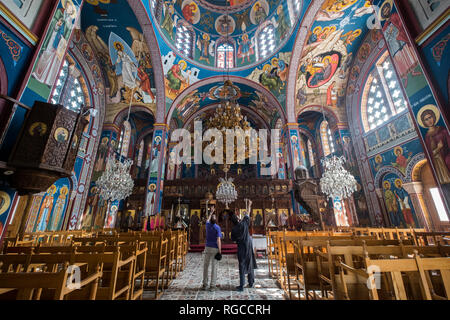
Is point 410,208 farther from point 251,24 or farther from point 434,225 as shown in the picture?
point 251,24

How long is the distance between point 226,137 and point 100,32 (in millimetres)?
8773

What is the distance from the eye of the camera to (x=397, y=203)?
8.13 metres

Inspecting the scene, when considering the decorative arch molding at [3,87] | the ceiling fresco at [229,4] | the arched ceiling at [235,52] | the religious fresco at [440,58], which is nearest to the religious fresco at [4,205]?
the decorative arch molding at [3,87]

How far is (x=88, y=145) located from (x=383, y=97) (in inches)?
639

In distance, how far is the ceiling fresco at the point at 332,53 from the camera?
859 centimetres

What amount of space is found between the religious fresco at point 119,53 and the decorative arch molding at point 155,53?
0.32 meters

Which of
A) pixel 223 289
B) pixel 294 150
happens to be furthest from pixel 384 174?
pixel 223 289

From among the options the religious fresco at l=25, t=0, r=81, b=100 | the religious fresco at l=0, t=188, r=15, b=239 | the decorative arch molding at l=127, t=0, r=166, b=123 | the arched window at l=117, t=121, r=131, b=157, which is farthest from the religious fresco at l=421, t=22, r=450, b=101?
the arched window at l=117, t=121, r=131, b=157

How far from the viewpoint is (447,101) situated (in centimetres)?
394

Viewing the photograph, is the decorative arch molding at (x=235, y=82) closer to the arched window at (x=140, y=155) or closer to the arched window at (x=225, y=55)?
the arched window at (x=225, y=55)

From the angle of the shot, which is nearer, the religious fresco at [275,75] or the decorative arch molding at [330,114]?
the religious fresco at [275,75]

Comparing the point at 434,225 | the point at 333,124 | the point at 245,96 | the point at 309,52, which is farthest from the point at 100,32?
the point at 434,225

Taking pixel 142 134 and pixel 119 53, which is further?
pixel 142 134

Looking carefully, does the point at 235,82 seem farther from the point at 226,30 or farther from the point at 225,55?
the point at 226,30
